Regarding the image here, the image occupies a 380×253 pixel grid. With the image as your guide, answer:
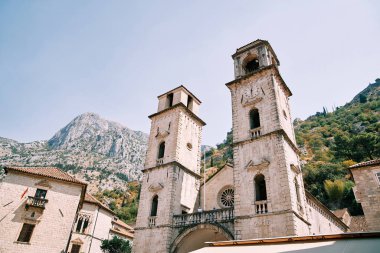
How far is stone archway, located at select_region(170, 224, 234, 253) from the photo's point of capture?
726 inches

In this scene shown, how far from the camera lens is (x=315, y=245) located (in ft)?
24.1

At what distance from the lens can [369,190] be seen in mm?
19719

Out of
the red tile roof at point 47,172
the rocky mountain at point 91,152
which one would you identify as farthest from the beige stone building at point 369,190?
the rocky mountain at point 91,152

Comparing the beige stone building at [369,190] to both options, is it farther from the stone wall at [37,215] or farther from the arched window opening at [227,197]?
the stone wall at [37,215]

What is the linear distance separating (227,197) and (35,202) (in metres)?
17.5

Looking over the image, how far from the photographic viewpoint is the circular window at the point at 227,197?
78.3ft

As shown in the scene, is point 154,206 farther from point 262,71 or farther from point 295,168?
point 262,71

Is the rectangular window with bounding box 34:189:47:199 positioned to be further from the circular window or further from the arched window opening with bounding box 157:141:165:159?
the circular window

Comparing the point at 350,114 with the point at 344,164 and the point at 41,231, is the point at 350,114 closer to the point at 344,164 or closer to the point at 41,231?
the point at 344,164

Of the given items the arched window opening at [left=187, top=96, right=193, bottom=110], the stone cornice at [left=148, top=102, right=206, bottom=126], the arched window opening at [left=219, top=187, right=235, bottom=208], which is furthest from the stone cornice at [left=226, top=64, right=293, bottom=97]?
the arched window opening at [left=219, top=187, right=235, bottom=208]

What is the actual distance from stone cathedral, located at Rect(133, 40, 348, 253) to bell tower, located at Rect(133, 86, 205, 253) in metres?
0.08

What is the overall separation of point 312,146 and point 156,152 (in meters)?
70.3

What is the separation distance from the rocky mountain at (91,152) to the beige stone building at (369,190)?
303ft

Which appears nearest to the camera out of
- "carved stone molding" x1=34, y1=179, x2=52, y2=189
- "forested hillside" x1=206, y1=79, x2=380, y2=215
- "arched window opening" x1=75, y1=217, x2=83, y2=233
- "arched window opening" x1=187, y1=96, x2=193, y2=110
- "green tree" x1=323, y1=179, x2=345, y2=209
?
"carved stone molding" x1=34, y1=179, x2=52, y2=189
